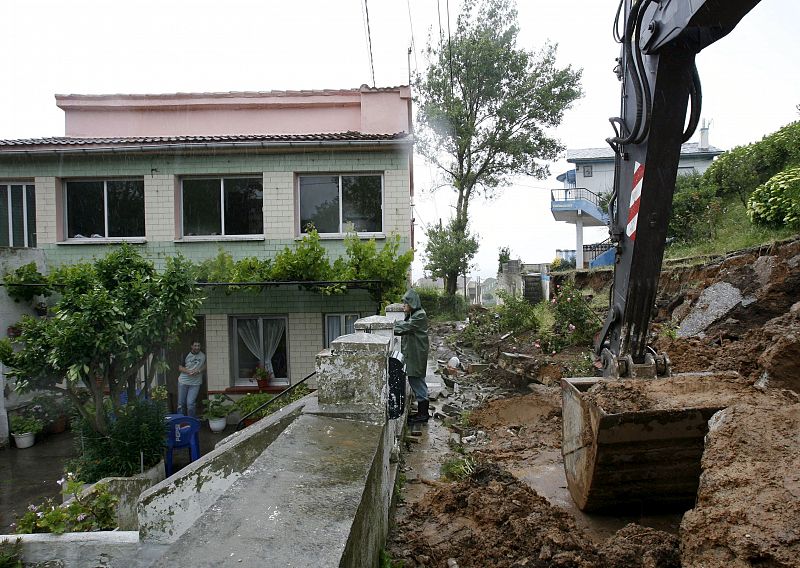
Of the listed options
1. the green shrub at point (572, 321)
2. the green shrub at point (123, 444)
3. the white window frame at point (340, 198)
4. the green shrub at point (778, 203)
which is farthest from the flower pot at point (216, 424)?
the green shrub at point (778, 203)

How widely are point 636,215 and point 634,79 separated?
1089 mm

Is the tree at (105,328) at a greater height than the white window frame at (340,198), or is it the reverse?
the white window frame at (340,198)

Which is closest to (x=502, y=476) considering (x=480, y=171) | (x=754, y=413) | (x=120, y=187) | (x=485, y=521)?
(x=485, y=521)

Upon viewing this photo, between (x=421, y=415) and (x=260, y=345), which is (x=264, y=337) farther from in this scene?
(x=421, y=415)

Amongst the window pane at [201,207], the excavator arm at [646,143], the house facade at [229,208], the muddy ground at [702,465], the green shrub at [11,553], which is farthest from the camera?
the window pane at [201,207]

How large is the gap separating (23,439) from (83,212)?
5.03 meters

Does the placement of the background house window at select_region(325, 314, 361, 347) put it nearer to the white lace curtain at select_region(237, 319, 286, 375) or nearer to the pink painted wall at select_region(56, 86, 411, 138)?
the white lace curtain at select_region(237, 319, 286, 375)

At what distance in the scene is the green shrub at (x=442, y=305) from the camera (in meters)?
25.2

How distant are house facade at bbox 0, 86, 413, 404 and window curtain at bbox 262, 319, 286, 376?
0.07 ft

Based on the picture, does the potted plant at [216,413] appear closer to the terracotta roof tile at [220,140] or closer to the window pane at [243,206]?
the window pane at [243,206]

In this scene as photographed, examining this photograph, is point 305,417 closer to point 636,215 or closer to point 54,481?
point 636,215

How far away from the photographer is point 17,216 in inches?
462

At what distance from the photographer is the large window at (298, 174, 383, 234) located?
37.4 feet

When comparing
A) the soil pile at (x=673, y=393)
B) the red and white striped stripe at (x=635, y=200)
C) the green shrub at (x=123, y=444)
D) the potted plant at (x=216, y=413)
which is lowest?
the potted plant at (x=216, y=413)
